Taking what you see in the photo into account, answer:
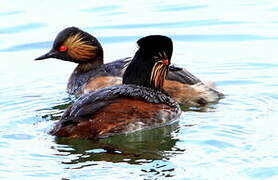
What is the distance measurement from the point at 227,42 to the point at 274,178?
7.78 metres

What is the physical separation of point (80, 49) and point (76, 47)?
0.25ft

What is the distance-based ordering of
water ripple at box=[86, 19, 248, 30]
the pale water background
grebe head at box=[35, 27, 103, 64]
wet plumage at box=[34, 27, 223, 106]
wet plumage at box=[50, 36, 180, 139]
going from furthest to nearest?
1. water ripple at box=[86, 19, 248, 30]
2. grebe head at box=[35, 27, 103, 64]
3. wet plumage at box=[34, 27, 223, 106]
4. wet plumage at box=[50, 36, 180, 139]
5. the pale water background

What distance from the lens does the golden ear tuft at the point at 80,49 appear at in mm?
13461

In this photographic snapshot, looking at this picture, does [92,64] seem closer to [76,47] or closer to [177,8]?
[76,47]

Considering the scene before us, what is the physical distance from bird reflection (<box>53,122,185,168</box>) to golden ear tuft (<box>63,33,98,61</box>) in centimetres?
344

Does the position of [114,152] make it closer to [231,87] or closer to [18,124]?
[18,124]

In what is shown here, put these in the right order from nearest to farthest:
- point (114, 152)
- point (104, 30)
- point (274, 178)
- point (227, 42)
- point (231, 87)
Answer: point (274, 178) → point (114, 152) → point (231, 87) → point (227, 42) → point (104, 30)

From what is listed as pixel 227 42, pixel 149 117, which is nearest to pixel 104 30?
pixel 227 42

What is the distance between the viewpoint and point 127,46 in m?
16.0

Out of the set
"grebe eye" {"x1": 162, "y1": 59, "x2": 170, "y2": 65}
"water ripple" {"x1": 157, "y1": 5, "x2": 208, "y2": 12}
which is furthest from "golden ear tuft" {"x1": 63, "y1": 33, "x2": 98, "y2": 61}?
"water ripple" {"x1": 157, "y1": 5, "x2": 208, "y2": 12}

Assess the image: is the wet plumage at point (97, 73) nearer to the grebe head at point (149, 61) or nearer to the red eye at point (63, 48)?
the red eye at point (63, 48)

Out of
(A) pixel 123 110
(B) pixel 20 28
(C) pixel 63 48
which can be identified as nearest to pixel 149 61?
(A) pixel 123 110

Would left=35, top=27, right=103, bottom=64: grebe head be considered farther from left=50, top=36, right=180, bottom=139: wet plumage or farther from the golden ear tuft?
left=50, top=36, right=180, bottom=139: wet plumage

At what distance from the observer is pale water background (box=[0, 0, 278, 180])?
892cm
